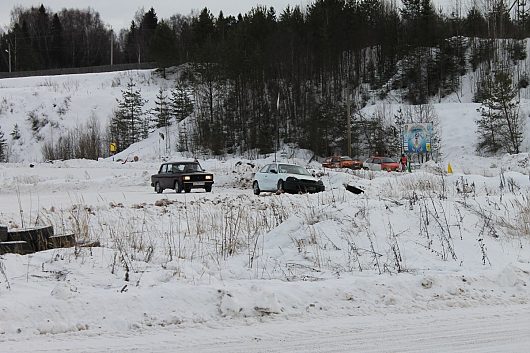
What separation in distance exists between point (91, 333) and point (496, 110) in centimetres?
5215

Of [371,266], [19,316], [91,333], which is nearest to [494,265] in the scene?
[371,266]

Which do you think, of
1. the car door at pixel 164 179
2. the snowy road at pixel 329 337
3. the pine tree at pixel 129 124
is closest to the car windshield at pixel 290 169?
the car door at pixel 164 179

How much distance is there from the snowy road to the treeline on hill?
175ft

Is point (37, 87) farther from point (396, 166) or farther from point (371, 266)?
point (371, 266)

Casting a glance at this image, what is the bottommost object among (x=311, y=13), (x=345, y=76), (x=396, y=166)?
(x=396, y=166)

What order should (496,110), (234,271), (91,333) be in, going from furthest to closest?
(496,110)
(234,271)
(91,333)

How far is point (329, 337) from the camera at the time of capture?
5477 millimetres

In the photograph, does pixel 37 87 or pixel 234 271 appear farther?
pixel 37 87

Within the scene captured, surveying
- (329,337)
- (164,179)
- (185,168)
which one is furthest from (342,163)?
A: (329,337)

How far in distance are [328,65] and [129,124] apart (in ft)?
84.6

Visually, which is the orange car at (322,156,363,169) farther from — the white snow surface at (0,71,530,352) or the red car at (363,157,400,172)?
the white snow surface at (0,71,530,352)

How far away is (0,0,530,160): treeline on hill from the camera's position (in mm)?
64750

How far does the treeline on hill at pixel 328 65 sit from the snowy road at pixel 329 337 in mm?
53203

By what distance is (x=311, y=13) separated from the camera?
77125mm
